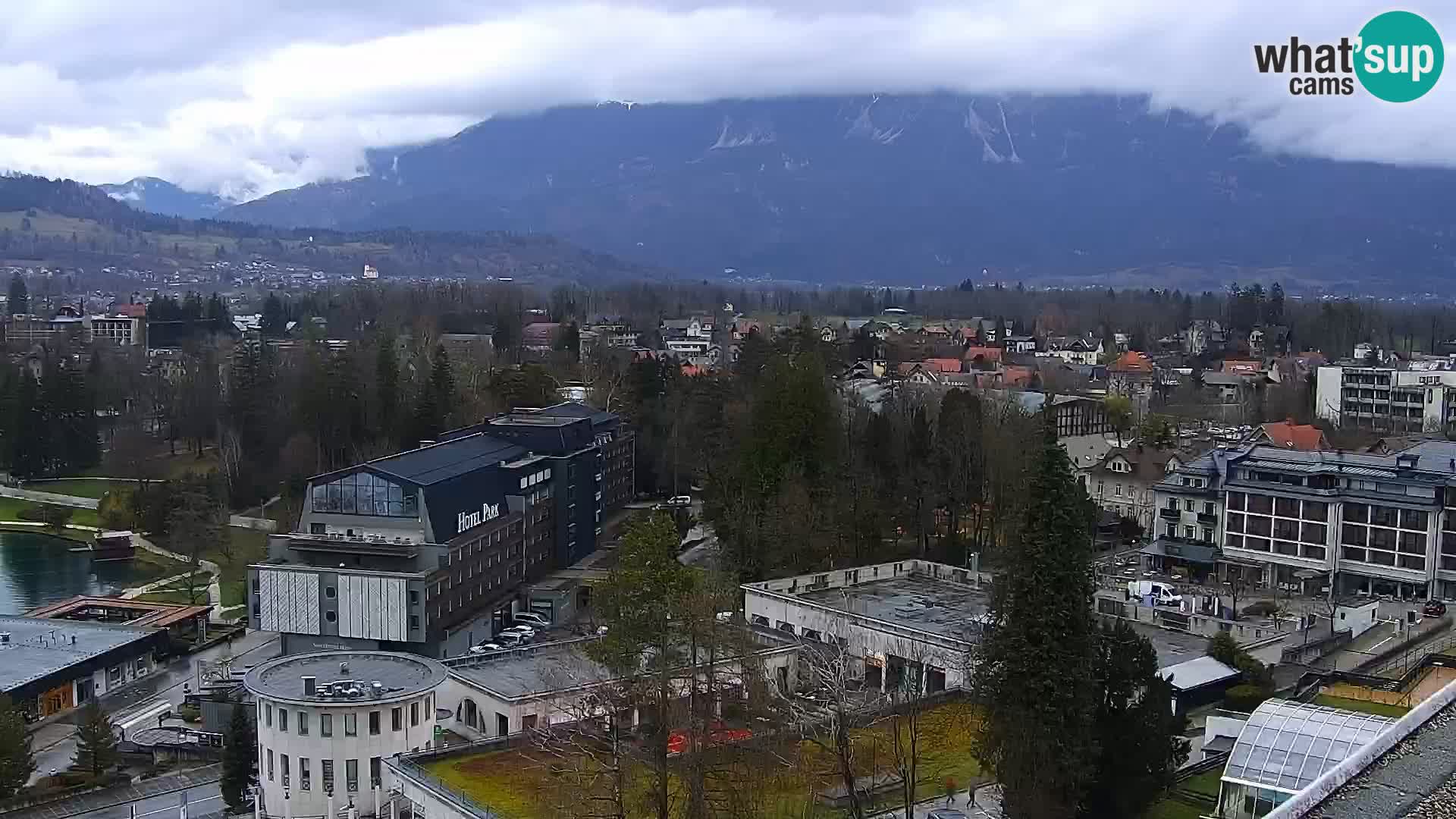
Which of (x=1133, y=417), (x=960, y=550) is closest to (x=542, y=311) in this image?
(x=1133, y=417)

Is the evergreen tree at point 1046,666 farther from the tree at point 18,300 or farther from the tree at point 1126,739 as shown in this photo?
the tree at point 18,300

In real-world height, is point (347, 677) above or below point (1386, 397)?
below

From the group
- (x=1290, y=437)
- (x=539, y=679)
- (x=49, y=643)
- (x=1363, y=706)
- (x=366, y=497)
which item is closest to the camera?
(x=1363, y=706)

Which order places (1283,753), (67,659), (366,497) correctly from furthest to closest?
(366,497) < (67,659) < (1283,753)

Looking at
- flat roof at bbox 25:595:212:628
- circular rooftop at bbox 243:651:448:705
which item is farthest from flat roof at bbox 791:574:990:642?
flat roof at bbox 25:595:212:628

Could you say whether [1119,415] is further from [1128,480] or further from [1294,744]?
[1294,744]

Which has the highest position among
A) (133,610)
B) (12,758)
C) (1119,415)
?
(1119,415)

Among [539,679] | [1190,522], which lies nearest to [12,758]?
[539,679]

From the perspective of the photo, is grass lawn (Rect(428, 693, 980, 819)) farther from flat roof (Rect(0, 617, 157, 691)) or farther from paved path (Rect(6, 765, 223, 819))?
flat roof (Rect(0, 617, 157, 691))
